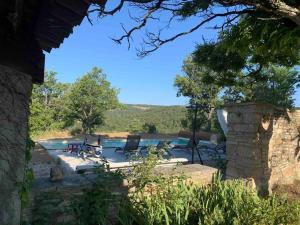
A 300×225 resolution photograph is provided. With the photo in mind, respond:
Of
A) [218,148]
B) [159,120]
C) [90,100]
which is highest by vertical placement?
[90,100]

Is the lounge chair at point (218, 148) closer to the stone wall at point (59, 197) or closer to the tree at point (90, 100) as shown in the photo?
the stone wall at point (59, 197)

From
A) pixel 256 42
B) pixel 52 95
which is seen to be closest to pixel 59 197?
pixel 256 42

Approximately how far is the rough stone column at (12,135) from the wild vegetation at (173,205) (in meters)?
1.33

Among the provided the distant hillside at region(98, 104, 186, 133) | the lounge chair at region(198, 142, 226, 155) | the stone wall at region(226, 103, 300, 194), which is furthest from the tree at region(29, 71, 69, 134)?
the stone wall at region(226, 103, 300, 194)

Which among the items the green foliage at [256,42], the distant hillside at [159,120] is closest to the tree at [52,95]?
the distant hillside at [159,120]

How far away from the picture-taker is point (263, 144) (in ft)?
28.2

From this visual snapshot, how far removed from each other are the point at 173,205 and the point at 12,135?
2.66 meters

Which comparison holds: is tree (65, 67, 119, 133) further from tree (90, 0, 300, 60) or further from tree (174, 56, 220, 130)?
tree (90, 0, 300, 60)

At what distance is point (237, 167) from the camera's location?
895 cm

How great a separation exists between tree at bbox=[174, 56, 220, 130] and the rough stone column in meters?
24.2

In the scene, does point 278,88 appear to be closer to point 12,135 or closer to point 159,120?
point 12,135

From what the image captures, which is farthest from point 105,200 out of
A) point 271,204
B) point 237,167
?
point 237,167

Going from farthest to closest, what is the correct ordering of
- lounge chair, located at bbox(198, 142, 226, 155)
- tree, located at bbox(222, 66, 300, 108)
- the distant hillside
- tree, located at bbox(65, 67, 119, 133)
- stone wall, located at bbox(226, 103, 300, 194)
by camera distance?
the distant hillside
tree, located at bbox(65, 67, 119, 133)
tree, located at bbox(222, 66, 300, 108)
lounge chair, located at bbox(198, 142, 226, 155)
stone wall, located at bbox(226, 103, 300, 194)

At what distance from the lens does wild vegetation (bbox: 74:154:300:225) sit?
428 centimetres
